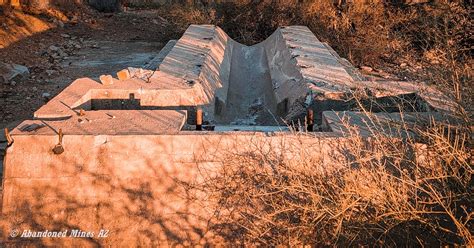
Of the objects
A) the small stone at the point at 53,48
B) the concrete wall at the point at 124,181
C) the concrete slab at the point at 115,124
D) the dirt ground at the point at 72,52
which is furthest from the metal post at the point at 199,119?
the small stone at the point at 53,48

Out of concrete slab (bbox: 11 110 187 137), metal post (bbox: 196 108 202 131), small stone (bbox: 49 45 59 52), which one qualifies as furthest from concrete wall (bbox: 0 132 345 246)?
small stone (bbox: 49 45 59 52)

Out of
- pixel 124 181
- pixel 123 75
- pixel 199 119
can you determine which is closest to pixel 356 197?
pixel 124 181

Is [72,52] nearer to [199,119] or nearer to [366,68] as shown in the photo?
[366,68]

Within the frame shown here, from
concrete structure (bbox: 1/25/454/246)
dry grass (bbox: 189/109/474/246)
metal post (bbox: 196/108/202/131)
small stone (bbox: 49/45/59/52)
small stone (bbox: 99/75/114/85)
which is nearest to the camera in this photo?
dry grass (bbox: 189/109/474/246)

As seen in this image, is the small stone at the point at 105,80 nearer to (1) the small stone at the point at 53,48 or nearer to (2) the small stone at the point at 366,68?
(2) the small stone at the point at 366,68

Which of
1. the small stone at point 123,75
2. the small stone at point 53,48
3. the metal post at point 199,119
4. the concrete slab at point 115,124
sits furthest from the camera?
the small stone at point 53,48

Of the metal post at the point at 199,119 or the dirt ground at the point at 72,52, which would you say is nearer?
the metal post at the point at 199,119

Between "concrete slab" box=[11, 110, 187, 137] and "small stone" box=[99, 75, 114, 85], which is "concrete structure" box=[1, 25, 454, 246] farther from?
"small stone" box=[99, 75, 114, 85]

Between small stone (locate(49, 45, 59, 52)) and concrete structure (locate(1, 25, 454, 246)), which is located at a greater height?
concrete structure (locate(1, 25, 454, 246))
